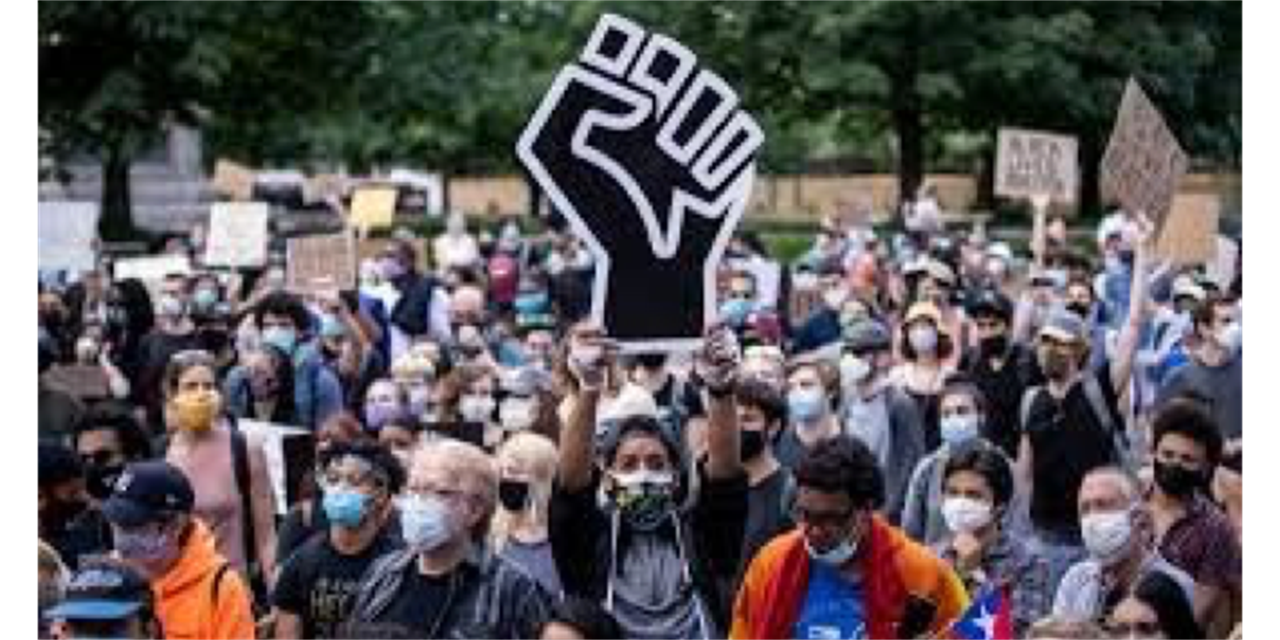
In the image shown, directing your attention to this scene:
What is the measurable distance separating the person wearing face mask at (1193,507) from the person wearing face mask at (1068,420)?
110 cm

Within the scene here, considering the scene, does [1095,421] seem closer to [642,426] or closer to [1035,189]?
[642,426]

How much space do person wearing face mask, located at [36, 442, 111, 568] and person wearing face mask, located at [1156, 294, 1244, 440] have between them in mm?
5117

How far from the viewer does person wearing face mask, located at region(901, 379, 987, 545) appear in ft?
27.7

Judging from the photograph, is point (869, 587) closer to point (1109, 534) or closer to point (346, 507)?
point (1109, 534)

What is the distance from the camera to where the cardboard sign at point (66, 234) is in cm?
1747

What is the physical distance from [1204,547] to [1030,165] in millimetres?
11523

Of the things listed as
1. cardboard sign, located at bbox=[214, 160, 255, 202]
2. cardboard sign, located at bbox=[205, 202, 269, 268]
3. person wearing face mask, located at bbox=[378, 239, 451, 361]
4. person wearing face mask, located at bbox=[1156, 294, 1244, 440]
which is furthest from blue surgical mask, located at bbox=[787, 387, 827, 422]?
cardboard sign, located at bbox=[214, 160, 255, 202]

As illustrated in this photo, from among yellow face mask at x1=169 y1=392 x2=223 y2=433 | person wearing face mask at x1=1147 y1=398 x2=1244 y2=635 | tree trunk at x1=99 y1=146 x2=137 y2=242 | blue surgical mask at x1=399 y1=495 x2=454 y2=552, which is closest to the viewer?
blue surgical mask at x1=399 y1=495 x2=454 y2=552

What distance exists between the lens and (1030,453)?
378 inches

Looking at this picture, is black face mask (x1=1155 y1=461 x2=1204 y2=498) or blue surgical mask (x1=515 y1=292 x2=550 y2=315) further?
blue surgical mask (x1=515 y1=292 x2=550 y2=315)

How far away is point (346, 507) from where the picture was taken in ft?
23.8

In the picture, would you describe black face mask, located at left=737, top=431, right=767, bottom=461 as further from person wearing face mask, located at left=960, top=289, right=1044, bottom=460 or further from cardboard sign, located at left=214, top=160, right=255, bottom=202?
cardboard sign, located at left=214, top=160, right=255, bottom=202

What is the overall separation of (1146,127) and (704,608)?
213 inches
